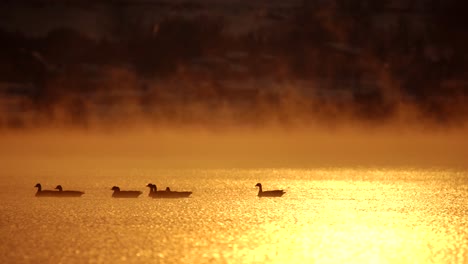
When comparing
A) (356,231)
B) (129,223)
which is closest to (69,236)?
(129,223)

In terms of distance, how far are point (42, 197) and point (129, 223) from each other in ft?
52.2

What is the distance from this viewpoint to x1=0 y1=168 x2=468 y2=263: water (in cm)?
5594

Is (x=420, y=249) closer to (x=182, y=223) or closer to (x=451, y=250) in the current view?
(x=451, y=250)

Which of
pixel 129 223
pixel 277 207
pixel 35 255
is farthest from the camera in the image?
pixel 277 207

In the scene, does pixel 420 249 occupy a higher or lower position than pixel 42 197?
lower

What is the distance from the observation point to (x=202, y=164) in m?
138

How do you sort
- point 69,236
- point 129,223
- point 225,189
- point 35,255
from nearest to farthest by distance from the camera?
point 35,255 < point 69,236 < point 129,223 < point 225,189

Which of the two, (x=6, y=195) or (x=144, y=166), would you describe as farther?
(x=144, y=166)

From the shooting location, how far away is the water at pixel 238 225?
184ft

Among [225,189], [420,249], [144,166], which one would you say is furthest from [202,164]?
[420,249]

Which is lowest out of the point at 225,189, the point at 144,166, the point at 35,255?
the point at 35,255

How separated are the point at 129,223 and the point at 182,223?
2.78 meters

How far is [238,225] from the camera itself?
66.2m

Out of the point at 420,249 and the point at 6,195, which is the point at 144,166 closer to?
the point at 6,195
